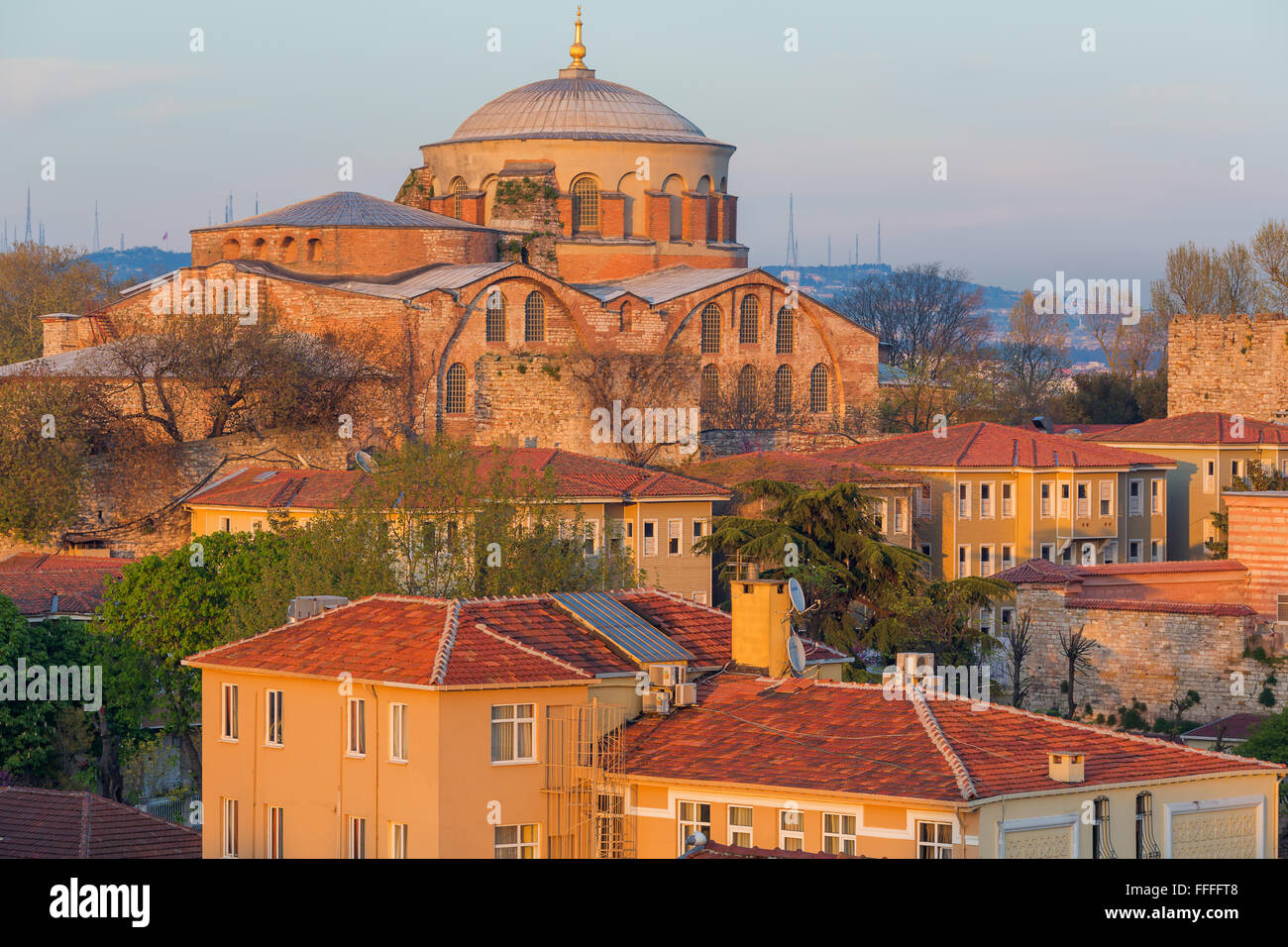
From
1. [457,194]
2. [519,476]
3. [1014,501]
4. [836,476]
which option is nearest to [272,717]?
[519,476]

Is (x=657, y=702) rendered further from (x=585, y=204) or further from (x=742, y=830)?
(x=585, y=204)

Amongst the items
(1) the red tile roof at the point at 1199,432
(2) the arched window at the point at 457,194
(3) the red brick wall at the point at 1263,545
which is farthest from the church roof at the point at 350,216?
(3) the red brick wall at the point at 1263,545

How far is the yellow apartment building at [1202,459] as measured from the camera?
4738 centimetres

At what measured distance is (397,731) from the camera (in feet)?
58.4

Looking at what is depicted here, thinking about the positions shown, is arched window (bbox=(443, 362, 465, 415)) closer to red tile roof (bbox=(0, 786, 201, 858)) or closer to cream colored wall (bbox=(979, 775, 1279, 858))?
red tile roof (bbox=(0, 786, 201, 858))

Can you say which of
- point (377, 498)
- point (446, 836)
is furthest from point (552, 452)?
point (446, 836)

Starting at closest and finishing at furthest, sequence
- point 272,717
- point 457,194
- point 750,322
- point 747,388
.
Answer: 1. point 272,717
2. point 747,388
3. point 750,322
4. point 457,194

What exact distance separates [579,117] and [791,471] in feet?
59.0

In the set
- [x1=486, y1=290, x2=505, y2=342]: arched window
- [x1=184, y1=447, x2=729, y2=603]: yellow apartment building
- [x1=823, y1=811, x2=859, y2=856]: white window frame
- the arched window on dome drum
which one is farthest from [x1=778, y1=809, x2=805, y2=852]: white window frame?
the arched window on dome drum

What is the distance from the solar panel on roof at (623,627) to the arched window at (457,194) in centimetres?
3491

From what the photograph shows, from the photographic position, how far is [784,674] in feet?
66.5

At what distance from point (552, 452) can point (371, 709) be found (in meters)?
22.2

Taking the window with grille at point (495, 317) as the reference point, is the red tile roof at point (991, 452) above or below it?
below

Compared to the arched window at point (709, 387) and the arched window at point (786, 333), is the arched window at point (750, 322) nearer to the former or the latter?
the arched window at point (786, 333)
